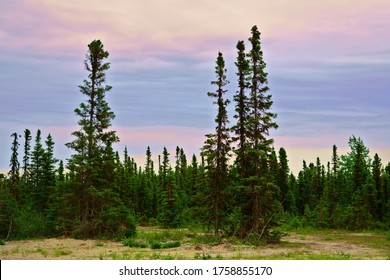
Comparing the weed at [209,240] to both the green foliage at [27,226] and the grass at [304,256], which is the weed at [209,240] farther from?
the green foliage at [27,226]

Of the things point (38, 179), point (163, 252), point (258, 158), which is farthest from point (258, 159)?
point (38, 179)

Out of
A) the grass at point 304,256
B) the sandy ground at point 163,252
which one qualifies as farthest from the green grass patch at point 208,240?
the grass at point 304,256

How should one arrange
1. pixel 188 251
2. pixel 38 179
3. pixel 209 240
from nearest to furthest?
pixel 188 251
pixel 209 240
pixel 38 179

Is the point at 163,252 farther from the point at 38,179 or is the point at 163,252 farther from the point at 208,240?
the point at 38,179

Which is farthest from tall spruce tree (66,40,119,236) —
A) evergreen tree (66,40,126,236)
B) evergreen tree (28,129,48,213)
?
evergreen tree (28,129,48,213)

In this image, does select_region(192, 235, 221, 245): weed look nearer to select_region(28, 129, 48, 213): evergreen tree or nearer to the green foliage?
the green foliage

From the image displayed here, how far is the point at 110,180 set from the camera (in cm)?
4709

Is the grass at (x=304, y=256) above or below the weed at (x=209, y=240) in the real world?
below

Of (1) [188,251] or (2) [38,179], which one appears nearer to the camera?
(1) [188,251]

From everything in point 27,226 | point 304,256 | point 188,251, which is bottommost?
point 304,256

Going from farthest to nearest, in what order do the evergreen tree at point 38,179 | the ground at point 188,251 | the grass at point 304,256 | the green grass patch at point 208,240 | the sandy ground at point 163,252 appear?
1. the evergreen tree at point 38,179
2. the green grass patch at point 208,240
3. the sandy ground at point 163,252
4. the ground at point 188,251
5. the grass at point 304,256

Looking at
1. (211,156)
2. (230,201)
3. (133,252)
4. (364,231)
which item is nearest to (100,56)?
(211,156)
